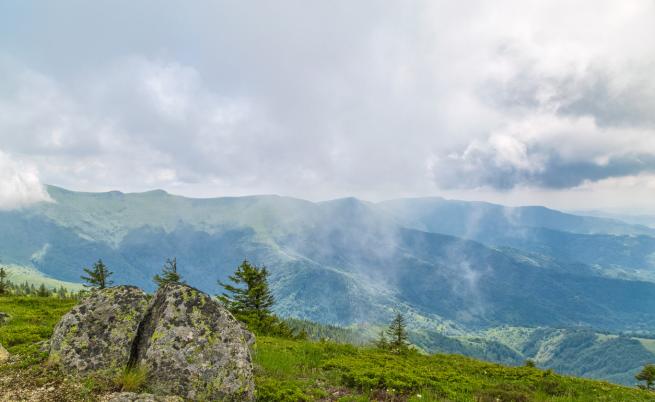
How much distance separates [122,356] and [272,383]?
19.8 feet

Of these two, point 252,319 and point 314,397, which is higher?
point 314,397

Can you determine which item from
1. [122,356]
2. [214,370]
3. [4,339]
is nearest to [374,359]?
[214,370]

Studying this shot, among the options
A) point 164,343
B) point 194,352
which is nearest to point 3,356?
point 164,343

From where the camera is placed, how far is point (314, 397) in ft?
49.8

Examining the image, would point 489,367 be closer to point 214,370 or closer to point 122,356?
point 214,370

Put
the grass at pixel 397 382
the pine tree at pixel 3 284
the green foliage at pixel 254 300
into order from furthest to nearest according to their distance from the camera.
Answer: the pine tree at pixel 3 284 → the green foliage at pixel 254 300 → the grass at pixel 397 382

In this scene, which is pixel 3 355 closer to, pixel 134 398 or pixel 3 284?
pixel 134 398

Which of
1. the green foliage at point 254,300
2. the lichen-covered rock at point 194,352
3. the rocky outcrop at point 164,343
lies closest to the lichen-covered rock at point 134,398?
the rocky outcrop at point 164,343

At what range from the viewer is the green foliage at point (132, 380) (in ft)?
39.1

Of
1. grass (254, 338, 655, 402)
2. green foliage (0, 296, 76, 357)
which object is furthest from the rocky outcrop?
green foliage (0, 296, 76, 357)

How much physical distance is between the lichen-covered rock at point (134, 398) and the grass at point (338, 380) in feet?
1.65

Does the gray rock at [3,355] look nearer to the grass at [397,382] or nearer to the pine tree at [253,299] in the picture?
the grass at [397,382]

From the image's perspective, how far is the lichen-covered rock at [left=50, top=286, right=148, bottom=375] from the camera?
1318 cm

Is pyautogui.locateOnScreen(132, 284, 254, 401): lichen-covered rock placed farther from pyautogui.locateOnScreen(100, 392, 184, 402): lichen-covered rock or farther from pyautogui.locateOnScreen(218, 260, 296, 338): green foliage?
pyautogui.locateOnScreen(218, 260, 296, 338): green foliage
